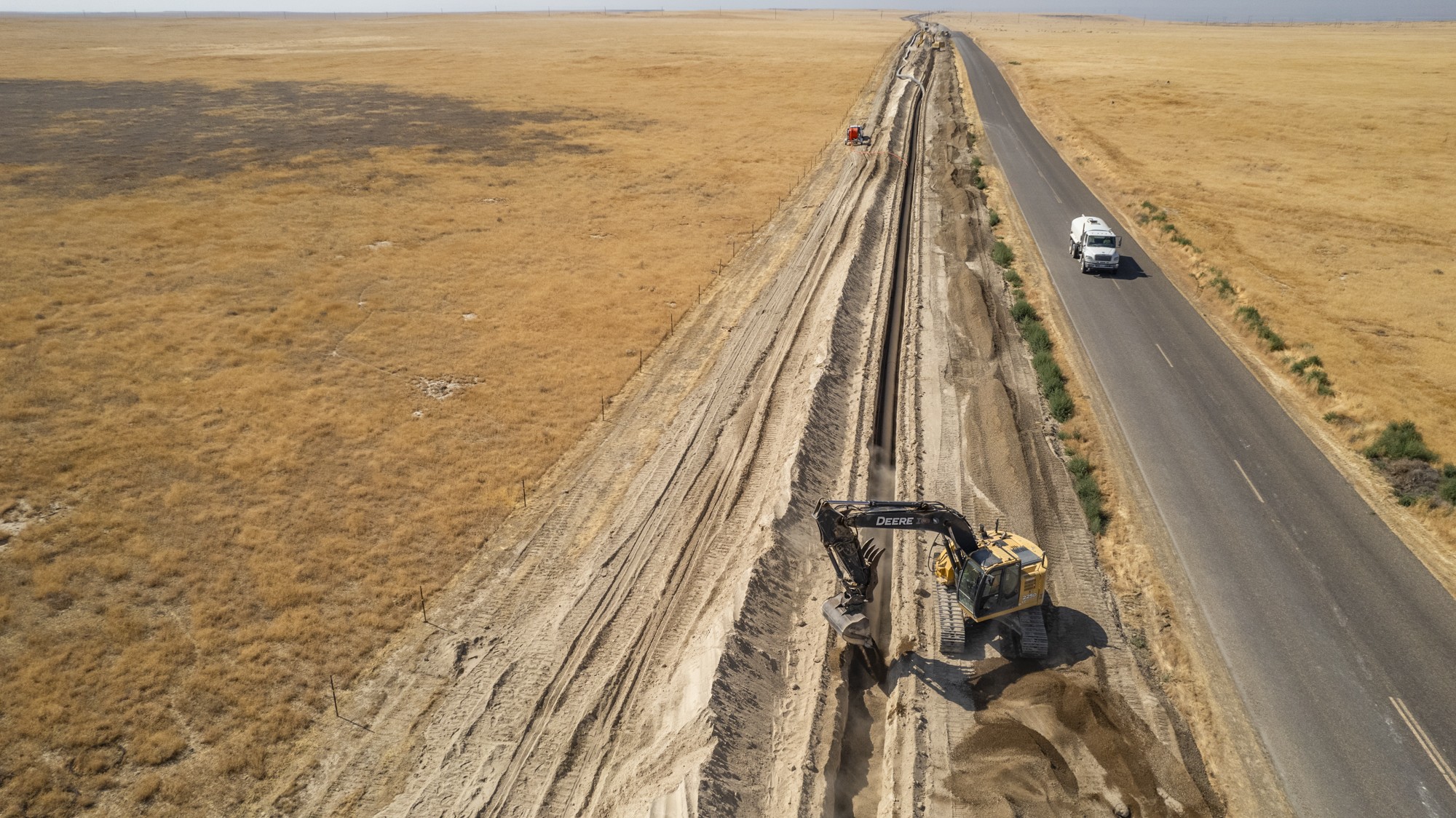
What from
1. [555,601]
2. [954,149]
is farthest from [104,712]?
[954,149]

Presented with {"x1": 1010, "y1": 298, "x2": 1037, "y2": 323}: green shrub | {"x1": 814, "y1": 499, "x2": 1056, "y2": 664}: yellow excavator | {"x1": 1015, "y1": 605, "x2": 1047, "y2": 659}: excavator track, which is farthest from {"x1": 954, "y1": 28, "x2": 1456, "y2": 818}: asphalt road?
{"x1": 814, "y1": 499, "x2": 1056, "y2": 664}: yellow excavator

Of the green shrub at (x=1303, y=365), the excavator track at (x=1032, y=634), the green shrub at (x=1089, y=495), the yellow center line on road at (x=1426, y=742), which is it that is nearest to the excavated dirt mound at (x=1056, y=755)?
the excavator track at (x=1032, y=634)

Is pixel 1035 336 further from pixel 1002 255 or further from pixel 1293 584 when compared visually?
pixel 1293 584

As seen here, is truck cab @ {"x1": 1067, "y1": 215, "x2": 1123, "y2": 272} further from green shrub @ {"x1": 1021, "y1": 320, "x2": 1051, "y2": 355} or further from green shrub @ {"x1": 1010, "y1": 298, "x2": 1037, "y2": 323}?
green shrub @ {"x1": 1021, "y1": 320, "x2": 1051, "y2": 355}

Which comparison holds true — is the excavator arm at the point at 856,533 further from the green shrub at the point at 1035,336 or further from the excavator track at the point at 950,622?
the green shrub at the point at 1035,336

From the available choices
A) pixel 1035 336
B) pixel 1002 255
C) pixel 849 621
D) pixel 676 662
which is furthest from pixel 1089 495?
pixel 1002 255
